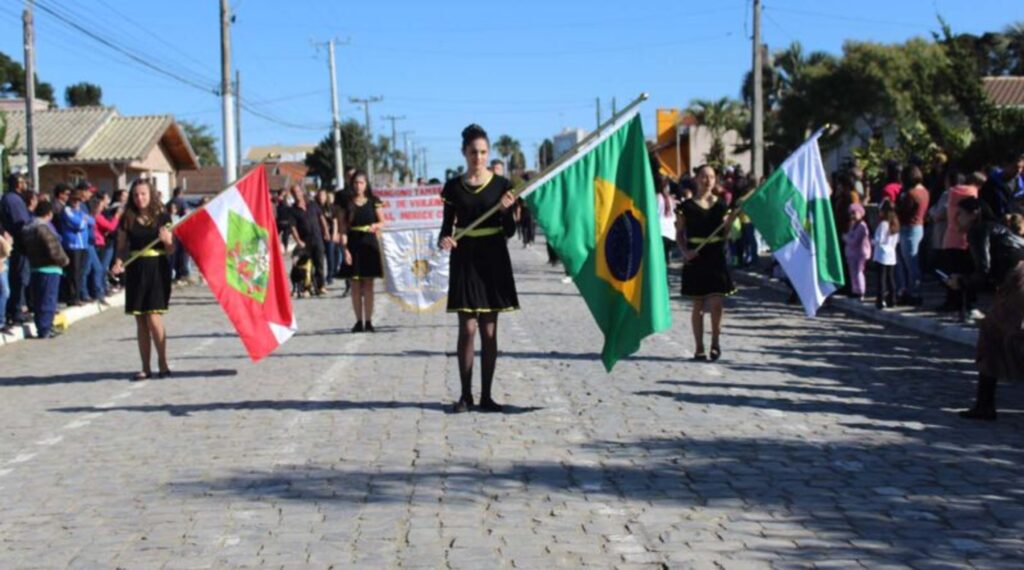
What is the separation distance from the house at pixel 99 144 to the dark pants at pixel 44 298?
21369 mm

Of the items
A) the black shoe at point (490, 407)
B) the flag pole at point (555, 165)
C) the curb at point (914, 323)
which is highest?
the flag pole at point (555, 165)

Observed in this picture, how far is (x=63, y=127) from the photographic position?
42.9 meters

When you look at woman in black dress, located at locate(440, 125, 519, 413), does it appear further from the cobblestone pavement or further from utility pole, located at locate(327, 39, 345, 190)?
utility pole, located at locate(327, 39, 345, 190)

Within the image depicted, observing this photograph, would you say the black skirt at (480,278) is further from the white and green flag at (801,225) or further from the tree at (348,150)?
the tree at (348,150)

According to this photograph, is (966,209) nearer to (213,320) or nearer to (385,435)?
(385,435)

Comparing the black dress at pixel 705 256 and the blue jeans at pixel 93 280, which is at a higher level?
the black dress at pixel 705 256

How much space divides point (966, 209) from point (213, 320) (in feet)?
36.6

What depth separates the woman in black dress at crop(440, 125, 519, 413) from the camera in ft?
31.0

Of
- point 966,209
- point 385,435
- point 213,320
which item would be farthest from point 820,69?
point 385,435

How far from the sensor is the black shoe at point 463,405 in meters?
9.69

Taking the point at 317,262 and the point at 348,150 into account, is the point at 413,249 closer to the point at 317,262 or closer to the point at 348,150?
the point at 317,262

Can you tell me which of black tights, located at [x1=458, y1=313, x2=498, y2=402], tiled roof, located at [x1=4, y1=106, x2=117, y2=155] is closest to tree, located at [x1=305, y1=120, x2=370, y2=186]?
tiled roof, located at [x1=4, y1=106, x2=117, y2=155]

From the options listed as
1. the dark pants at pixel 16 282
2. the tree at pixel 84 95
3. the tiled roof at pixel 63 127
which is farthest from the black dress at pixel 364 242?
the tree at pixel 84 95

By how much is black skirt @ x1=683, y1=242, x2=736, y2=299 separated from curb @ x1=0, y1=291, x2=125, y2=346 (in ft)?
29.0
